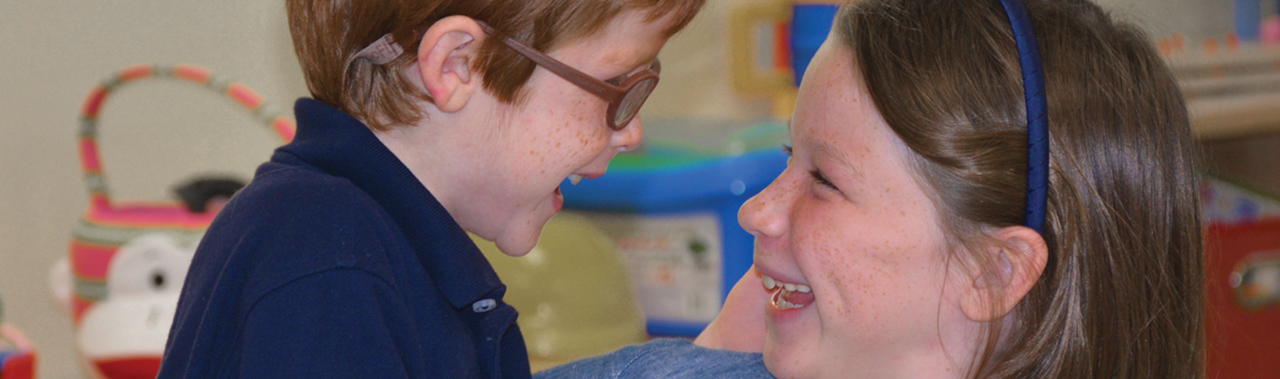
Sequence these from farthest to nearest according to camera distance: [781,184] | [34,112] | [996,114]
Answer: [34,112] < [781,184] < [996,114]

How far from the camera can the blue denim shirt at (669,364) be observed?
0.85 meters

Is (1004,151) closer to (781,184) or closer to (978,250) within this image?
(978,250)

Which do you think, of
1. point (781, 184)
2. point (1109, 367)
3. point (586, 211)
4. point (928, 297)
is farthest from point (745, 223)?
point (586, 211)

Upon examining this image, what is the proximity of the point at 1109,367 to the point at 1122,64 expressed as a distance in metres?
0.22

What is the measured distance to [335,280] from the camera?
2.02ft

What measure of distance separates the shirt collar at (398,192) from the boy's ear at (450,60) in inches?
2.5

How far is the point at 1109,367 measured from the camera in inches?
29.9

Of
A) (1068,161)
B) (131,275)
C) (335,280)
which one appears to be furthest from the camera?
(131,275)

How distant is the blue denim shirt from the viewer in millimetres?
849

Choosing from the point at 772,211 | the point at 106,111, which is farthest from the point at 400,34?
the point at 106,111

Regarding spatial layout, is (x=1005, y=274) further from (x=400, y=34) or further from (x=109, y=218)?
(x=109, y=218)

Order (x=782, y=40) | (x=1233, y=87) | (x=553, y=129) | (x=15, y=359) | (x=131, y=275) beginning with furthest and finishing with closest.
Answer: (x=782, y=40)
(x=1233, y=87)
(x=131, y=275)
(x=15, y=359)
(x=553, y=129)

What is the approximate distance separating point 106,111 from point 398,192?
1.55 m

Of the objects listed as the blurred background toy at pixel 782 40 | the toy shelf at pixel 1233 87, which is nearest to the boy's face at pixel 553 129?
the toy shelf at pixel 1233 87
